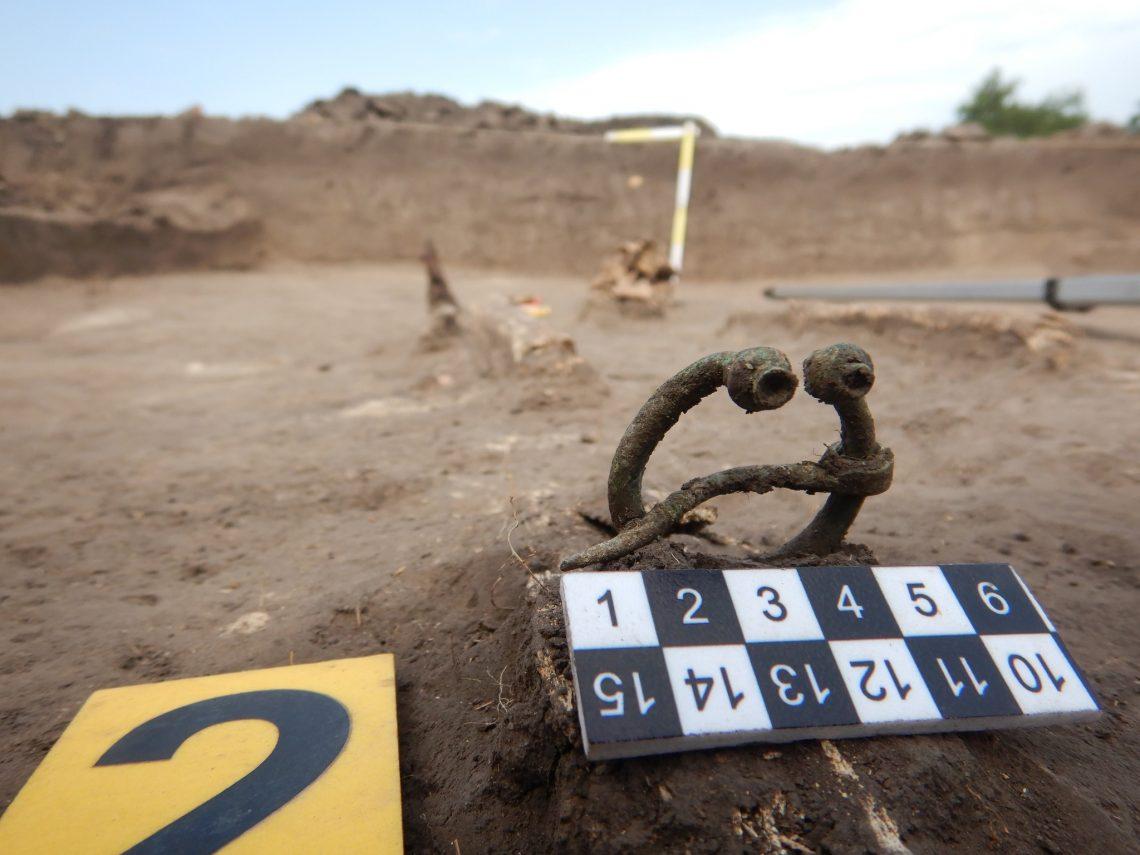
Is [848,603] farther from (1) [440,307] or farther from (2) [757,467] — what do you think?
(1) [440,307]

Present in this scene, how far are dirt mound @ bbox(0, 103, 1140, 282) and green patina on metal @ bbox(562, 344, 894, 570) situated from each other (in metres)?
7.21

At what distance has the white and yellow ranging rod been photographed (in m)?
8.16

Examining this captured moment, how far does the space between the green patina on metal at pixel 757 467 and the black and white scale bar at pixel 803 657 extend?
0.12 m

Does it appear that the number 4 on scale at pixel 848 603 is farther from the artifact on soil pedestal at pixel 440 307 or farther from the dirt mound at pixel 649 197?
the dirt mound at pixel 649 197

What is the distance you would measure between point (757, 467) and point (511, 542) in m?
0.58

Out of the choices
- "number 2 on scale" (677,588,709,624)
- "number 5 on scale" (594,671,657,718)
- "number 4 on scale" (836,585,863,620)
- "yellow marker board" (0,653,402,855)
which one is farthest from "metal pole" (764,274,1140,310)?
"yellow marker board" (0,653,402,855)

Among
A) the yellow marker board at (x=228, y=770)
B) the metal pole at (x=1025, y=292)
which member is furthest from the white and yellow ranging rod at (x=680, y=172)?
the yellow marker board at (x=228, y=770)

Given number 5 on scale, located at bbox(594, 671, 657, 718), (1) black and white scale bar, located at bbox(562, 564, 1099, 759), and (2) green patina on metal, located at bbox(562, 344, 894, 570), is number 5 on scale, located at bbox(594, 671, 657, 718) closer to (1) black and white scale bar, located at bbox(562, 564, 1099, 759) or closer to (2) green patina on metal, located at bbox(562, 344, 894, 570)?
(1) black and white scale bar, located at bbox(562, 564, 1099, 759)

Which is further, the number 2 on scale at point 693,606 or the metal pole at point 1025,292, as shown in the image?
the metal pole at point 1025,292

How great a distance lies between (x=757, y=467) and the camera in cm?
115

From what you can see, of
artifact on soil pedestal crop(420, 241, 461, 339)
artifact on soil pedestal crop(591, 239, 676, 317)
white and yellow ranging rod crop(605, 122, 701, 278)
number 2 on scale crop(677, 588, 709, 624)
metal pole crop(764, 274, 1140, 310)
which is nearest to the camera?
number 2 on scale crop(677, 588, 709, 624)

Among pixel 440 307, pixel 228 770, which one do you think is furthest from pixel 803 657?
pixel 440 307

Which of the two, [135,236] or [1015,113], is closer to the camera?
[135,236]

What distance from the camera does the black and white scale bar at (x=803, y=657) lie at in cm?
92
